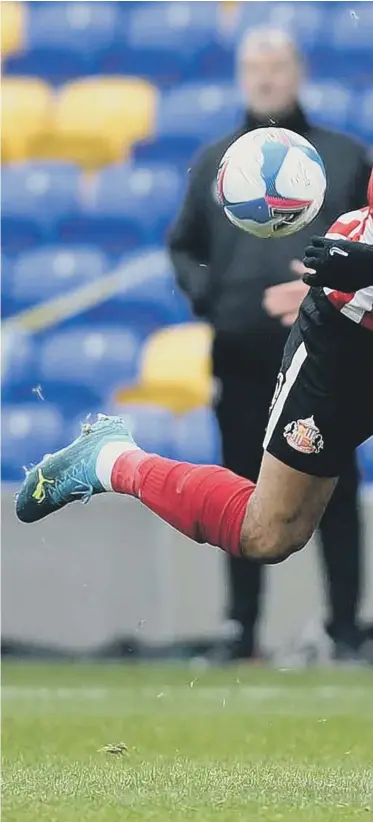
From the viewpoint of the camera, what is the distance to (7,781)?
3.92m

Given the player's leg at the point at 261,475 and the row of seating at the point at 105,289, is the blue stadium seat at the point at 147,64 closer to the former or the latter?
the row of seating at the point at 105,289

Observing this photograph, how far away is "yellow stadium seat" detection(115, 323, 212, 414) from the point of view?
852 cm

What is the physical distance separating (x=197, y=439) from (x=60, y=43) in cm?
258

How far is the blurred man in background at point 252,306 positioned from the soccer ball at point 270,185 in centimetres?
282

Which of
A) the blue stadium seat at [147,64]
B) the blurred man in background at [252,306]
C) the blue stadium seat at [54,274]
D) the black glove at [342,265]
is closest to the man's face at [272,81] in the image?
the blurred man in background at [252,306]

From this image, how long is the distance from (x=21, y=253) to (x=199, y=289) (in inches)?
102

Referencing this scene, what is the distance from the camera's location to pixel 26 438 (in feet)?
28.0

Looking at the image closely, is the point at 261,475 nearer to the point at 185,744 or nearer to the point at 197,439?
the point at 185,744

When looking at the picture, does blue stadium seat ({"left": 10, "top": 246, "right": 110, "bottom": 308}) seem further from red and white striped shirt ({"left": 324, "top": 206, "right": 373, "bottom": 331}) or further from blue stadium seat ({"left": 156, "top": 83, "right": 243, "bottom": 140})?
red and white striped shirt ({"left": 324, "top": 206, "right": 373, "bottom": 331})

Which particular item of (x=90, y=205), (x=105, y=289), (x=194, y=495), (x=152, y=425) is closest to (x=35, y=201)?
(x=90, y=205)

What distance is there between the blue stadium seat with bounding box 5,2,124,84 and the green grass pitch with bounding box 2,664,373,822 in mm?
3911

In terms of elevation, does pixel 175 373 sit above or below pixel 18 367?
above

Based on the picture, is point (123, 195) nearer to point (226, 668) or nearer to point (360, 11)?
point (360, 11)

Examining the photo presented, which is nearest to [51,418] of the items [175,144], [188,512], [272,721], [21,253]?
[21,253]
